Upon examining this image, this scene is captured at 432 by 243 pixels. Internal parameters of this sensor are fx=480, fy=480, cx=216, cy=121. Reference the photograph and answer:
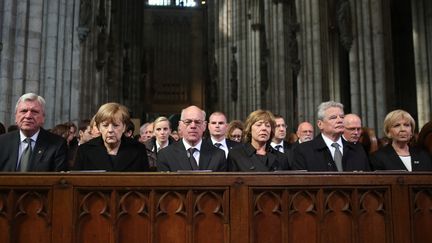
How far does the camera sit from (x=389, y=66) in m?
13.3

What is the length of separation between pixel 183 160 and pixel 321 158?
1.32 m

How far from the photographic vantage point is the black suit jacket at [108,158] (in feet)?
13.8

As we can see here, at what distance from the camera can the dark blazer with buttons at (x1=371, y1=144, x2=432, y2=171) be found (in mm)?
4461

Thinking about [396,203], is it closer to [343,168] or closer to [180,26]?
[343,168]

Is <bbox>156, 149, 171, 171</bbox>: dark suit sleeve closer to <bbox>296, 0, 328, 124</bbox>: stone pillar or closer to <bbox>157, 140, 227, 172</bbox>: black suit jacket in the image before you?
<bbox>157, 140, 227, 172</bbox>: black suit jacket

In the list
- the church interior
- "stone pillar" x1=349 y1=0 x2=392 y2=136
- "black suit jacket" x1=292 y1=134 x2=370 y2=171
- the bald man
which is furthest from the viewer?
"stone pillar" x1=349 y1=0 x2=392 y2=136

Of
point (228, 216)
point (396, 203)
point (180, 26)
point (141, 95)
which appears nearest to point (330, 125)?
point (396, 203)

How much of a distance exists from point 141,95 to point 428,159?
35.3m

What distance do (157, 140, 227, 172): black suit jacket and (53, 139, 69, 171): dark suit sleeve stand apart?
86 cm

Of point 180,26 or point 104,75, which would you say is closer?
point 104,75

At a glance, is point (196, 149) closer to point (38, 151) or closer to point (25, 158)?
point (38, 151)

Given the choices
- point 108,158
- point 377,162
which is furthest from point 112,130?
point 377,162

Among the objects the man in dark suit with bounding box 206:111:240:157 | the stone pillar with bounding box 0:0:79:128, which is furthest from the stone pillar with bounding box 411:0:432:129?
the man in dark suit with bounding box 206:111:240:157

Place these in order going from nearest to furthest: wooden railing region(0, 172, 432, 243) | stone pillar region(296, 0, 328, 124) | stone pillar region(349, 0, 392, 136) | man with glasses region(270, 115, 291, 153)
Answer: wooden railing region(0, 172, 432, 243) < man with glasses region(270, 115, 291, 153) < stone pillar region(349, 0, 392, 136) < stone pillar region(296, 0, 328, 124)
